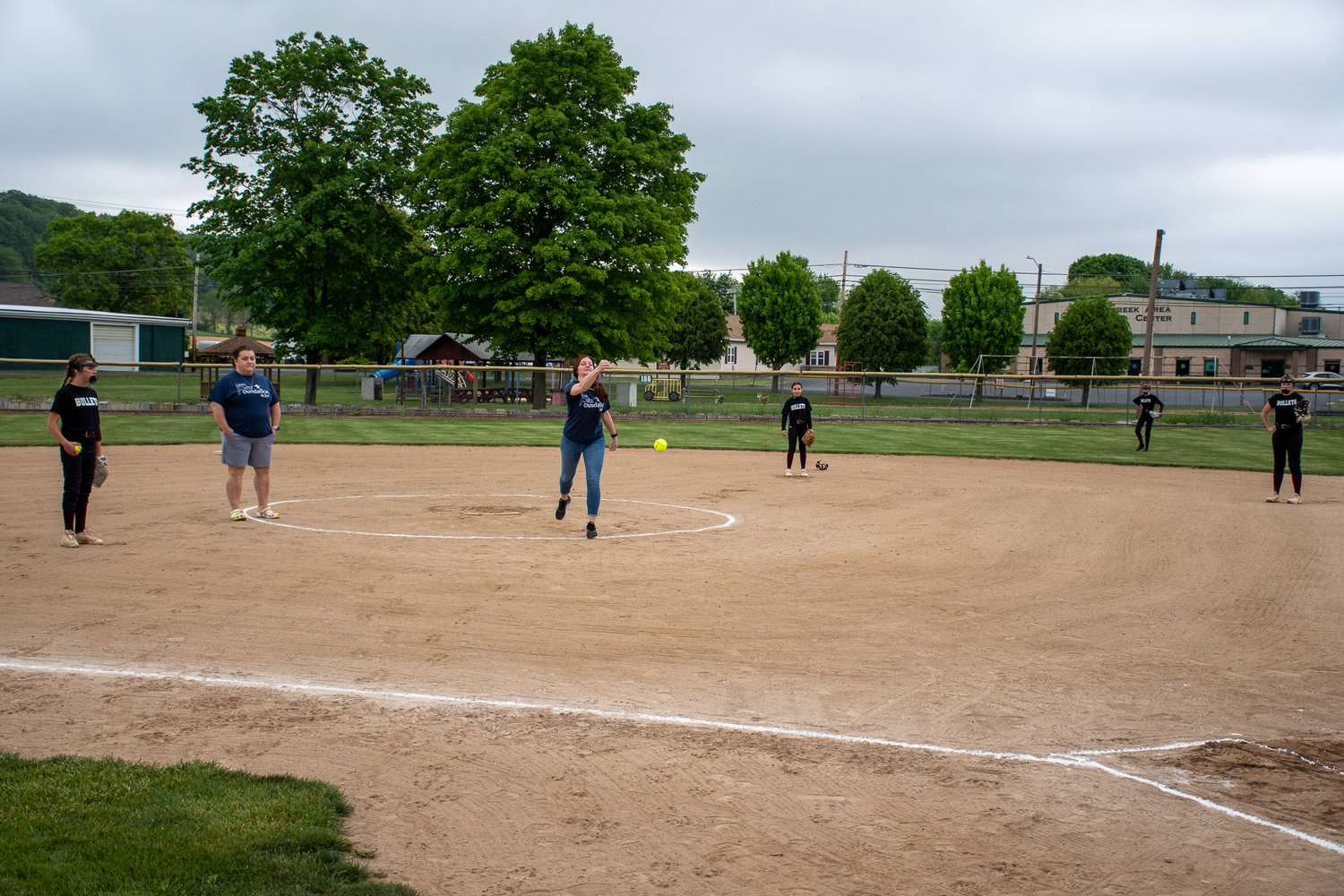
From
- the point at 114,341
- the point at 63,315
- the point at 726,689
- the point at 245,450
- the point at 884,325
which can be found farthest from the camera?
the point at 884,325

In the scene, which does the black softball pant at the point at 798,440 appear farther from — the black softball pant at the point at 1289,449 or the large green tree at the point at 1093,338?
the large green tree at the point at 1093,338

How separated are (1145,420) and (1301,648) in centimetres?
2332

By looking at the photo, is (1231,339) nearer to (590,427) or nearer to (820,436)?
(820,436)

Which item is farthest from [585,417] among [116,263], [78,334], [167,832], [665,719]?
[116,263]

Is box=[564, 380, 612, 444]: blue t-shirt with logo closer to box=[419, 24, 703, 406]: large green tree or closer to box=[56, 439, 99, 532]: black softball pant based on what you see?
box=[56, 439, 99, 532]: black softball pant

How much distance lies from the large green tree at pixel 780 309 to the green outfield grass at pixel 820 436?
35537 mm

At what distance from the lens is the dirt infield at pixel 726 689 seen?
15.9 feet

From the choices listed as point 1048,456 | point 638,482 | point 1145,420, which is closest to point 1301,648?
point 638,482

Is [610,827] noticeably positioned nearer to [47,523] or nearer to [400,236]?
[47,523]

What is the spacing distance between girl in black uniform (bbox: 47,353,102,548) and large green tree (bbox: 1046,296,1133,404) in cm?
5823

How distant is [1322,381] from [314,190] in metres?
51.7

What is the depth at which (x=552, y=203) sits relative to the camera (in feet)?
133

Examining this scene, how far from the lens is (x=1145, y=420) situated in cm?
3027

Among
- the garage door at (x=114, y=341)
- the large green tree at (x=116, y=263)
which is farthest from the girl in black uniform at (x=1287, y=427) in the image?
the large green tree at (x=116, y=263)
